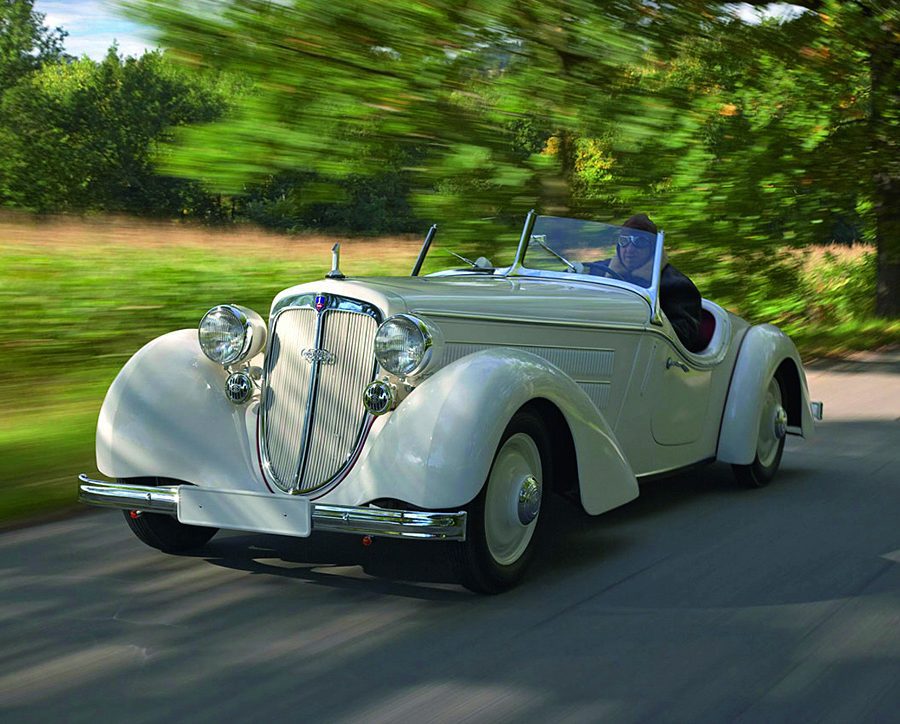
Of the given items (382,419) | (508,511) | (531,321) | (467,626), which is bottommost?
(467,626)

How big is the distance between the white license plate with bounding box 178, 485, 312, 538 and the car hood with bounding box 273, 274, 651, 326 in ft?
2.76

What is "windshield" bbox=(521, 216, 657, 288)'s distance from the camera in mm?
5895

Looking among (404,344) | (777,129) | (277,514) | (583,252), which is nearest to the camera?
(277,514)

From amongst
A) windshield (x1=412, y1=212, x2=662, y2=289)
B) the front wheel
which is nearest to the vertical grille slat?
the front wheel

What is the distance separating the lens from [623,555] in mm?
4879

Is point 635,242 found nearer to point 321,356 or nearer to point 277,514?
point 321,356

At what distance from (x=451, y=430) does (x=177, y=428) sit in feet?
3.83

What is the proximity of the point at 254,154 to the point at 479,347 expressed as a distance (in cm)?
521

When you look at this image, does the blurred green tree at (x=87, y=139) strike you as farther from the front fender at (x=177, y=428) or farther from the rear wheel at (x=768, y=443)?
the front fender at (x=177, y=428)

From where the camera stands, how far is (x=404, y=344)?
424 cm

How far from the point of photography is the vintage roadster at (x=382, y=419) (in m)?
4.05

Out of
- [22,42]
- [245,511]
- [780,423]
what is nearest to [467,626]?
[245,511]

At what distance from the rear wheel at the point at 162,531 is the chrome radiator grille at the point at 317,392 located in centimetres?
59

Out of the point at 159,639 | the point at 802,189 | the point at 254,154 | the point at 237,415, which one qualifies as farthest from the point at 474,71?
the point at 159,639
